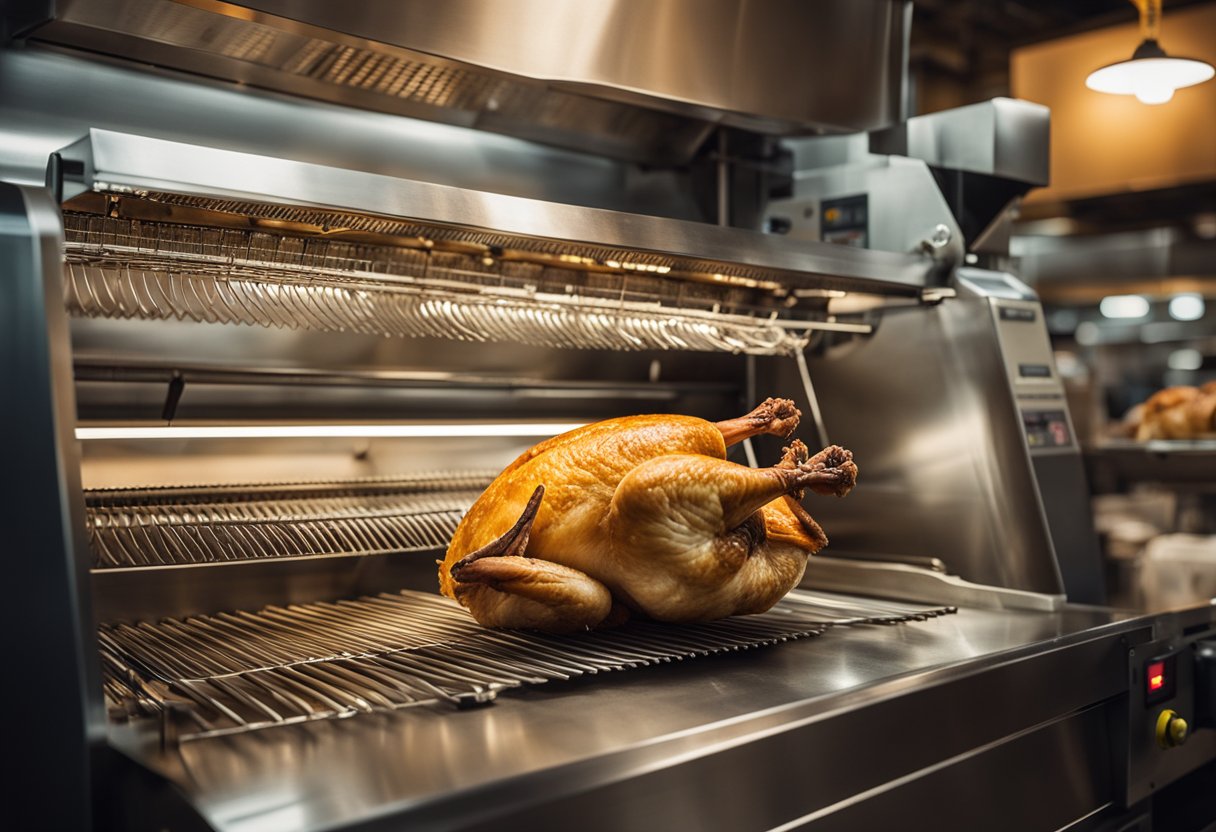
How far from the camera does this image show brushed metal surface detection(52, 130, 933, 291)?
3.62ft

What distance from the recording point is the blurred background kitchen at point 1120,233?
2.56 m

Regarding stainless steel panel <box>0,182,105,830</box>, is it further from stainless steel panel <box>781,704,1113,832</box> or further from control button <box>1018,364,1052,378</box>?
control button <box>1018,364,1052,378</box>

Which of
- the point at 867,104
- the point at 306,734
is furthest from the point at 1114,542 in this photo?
the point at 306,734

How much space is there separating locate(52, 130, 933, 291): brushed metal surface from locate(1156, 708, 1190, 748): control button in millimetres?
805

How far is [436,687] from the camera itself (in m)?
1.17

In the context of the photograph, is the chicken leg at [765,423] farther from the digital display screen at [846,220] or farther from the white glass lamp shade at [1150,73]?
the white glass lamp shade at [1150,73]

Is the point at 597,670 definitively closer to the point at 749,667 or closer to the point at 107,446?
the point at 749,667

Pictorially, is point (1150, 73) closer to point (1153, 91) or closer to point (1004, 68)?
point (1153, 91)

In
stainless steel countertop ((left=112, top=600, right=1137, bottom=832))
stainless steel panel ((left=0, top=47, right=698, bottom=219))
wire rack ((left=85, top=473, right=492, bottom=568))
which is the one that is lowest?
stainless steel countertop ((left=112, top=600, right=1137, bottom=832))

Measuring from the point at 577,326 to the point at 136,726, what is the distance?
37.8 inches

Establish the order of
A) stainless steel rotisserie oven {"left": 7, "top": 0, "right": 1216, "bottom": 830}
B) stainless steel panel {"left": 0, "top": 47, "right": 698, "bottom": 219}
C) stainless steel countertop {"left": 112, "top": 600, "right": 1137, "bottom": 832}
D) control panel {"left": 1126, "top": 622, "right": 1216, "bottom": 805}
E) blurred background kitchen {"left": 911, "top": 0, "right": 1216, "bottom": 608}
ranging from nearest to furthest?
stainless steel countertop {"left": 112, "top": 600, "right": 1137, "bottom": 832} < stainless steel rotisserie oven {"left": 7, "top": 0, "right": 1216, "bottom": 830} < stainless steel panel {"left": 0, "top": 47, "right": 698, "bottom": 219} < control panel {"left": 1126, "top": 622, "right": 1216, "bottom": 805} < blurred background kitchen {"left": 911, "top": 0, "right": 1216, "bottom": 608}

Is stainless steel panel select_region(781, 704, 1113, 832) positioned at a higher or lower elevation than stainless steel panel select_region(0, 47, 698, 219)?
lower

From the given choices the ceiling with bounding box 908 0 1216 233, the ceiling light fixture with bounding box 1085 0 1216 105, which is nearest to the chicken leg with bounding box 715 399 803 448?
the ceiling light fixture with bounding box 1085 0 1216 105

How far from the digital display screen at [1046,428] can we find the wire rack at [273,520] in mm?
968
